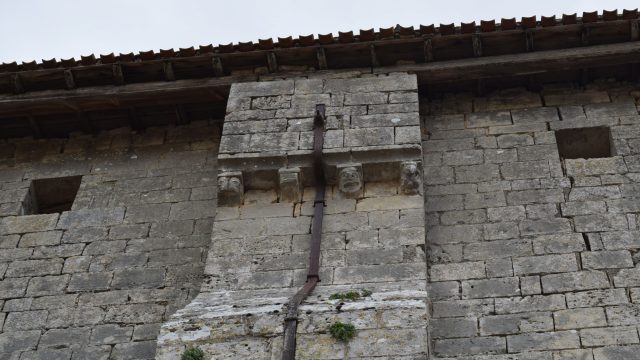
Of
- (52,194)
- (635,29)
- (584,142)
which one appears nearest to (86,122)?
(52,194)

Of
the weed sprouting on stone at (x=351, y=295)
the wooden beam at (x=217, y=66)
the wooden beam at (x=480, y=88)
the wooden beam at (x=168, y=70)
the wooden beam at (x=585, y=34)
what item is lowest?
the weed sprouting on stone at (x=351, y=295)

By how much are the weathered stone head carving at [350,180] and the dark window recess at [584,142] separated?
1.96 meters

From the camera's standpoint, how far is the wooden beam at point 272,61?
8.30 meters

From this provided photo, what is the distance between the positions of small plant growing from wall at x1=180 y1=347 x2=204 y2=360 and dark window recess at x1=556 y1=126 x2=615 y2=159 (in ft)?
12.6

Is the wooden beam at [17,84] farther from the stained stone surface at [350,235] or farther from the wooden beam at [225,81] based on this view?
the stained stone surface at [350,235]

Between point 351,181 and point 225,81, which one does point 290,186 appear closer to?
point 351,181

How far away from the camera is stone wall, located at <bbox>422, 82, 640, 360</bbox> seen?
6.15m

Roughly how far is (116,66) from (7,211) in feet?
5.43

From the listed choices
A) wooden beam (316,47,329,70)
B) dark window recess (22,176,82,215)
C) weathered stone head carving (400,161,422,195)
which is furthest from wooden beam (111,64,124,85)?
weathered stone head carving (400,161,422,195)

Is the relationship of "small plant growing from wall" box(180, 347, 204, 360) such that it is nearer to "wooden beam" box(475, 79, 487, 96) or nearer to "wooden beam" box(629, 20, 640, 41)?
"wooden beam" box(475, 79, 487, 96)

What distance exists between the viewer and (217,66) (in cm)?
834

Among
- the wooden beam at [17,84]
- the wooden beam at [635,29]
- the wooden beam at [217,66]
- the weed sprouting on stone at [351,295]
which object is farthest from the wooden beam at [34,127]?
the wooden beam at [635,29]

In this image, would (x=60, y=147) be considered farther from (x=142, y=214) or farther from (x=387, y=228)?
(x=387, y=228)

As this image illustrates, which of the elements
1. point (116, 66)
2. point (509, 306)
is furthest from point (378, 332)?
point (116, 66)
